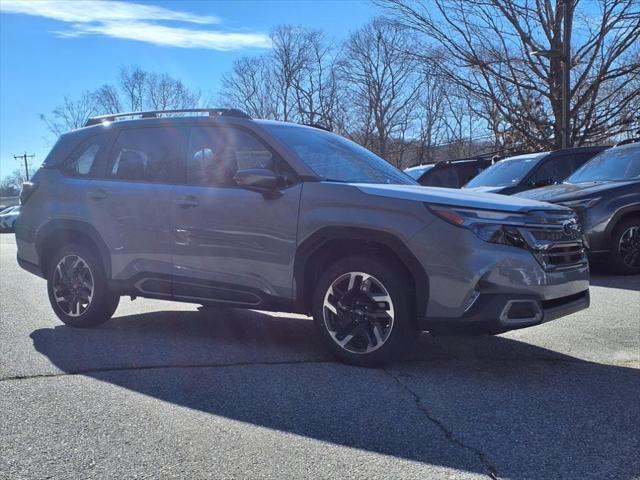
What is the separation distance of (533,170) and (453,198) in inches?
265

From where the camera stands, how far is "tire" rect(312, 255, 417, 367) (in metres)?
4.39

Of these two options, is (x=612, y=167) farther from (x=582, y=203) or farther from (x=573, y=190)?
(x=582, y=203)

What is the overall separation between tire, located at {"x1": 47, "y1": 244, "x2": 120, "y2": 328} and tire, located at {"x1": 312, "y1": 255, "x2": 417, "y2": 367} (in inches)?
91.1

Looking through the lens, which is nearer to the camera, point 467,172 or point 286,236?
point 286,236

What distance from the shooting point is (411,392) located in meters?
4.09

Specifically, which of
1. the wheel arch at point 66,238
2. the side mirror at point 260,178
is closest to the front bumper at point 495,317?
the side mirror at point 260,178

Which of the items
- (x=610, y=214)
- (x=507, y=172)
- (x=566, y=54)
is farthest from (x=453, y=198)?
(x=566, y=54)

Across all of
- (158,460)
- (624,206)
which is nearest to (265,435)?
(158,460)

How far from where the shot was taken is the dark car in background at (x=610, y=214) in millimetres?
8344

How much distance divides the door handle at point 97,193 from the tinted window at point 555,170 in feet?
23.8

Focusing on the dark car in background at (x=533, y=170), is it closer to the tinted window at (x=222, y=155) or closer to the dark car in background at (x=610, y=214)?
the dark car in background at (x=610, y=214)

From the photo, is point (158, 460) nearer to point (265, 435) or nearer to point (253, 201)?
point (265, 435)

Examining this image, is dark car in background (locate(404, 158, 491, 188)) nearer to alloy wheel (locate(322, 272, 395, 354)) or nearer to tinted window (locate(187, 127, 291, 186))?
tinted window (locate(187, 127, 291, 186))

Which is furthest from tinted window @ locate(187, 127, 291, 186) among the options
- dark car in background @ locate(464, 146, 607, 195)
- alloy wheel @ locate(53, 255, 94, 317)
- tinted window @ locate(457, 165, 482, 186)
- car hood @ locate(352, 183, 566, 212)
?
tinted window @ locate(457, 165, 482, 186)
